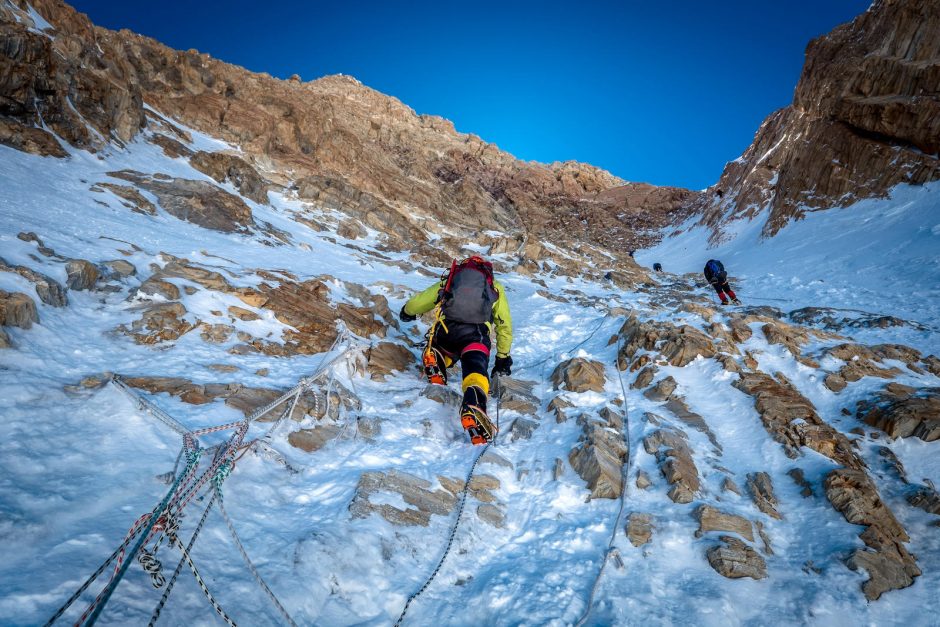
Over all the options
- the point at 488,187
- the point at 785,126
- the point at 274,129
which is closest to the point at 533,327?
A: the point at 274,129

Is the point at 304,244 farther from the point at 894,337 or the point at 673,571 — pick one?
the point at 894,337

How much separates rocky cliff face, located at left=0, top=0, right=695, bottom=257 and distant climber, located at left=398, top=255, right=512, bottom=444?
54.7ft

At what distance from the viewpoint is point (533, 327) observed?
11594mm

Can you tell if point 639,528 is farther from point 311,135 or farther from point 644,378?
point 311,135

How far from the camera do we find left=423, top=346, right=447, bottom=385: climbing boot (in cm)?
664

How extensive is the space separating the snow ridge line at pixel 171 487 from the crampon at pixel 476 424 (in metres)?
2.22

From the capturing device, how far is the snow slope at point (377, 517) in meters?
2.88

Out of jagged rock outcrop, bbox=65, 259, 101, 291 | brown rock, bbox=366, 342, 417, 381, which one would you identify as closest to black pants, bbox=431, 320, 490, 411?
brown rock, bbox=366, 342, 417, 381

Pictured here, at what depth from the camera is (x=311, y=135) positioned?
33.5m

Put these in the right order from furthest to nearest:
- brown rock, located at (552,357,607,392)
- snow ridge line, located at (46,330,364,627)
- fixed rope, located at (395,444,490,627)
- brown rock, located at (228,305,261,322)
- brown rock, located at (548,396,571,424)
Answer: brown rock, located at (228,305,261,322)
brown rock, located at (552,357,607,392)
brown rock, located at (548,396,571,424)
fixed rope, located at (395,444,490,627)
snow ridge line, located at (46,330,364,627)

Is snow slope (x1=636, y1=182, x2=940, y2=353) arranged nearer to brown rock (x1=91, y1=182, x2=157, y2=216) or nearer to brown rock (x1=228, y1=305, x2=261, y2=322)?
brown rock (x1=228, y1=305, x2=261, y2=322)

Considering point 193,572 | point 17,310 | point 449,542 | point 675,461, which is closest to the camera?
point 193,572

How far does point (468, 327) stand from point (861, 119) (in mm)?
35379

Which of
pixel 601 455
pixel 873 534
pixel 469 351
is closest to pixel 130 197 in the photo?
pixel 469 351
